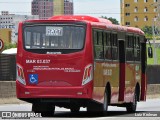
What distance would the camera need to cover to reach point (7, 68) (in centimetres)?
4019

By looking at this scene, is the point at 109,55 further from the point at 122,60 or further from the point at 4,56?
the point at 4,56

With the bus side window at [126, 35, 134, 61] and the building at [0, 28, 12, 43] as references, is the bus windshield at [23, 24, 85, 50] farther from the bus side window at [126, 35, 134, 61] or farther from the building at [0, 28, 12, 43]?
the building at [0, 28, 12, 43]

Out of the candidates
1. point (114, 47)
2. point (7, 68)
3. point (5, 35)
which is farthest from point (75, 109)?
point (5, 35)

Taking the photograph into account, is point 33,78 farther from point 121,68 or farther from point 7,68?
point 7,68

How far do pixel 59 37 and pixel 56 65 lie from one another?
→ 0.85 meters

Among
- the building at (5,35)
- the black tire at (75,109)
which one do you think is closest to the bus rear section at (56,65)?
the black tire at (75,109)

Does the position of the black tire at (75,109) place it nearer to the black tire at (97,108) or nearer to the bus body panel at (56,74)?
the black tire at (97,108)

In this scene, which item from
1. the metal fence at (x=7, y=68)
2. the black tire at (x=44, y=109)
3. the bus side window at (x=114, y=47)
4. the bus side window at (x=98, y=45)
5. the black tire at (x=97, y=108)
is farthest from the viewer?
the metal fence at (x=7, y=68)

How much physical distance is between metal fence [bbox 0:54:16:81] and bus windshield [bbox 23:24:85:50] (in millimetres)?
12472

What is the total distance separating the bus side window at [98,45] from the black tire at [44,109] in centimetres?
223

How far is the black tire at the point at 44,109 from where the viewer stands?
28141 mm

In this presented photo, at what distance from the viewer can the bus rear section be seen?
27109 mm

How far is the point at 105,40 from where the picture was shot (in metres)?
28.8

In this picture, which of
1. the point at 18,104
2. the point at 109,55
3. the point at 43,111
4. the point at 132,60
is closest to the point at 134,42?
the point at 132,60
